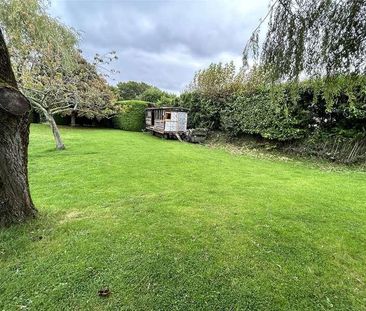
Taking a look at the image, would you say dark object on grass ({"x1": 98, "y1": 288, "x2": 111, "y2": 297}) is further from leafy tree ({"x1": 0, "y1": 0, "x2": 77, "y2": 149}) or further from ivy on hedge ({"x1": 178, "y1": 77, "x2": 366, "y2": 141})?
ivy on hedge ({"x1": 178, "y1": 77, "x2": 366, "y2": 141})

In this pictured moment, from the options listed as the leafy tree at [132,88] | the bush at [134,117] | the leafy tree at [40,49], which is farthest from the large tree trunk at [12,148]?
the leafy tree at [132,88]

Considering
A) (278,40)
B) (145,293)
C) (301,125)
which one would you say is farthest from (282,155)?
(145,293)

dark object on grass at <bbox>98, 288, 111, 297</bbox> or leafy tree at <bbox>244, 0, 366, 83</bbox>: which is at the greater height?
leafy tree at <bbox>244, 0, 366, 83</bbox>

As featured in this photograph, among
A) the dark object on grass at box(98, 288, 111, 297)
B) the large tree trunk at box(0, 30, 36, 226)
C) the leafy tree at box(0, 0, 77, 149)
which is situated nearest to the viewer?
the dark object on grass at box(98, 288, 111, 297)

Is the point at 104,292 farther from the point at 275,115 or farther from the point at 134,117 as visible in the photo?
the point at 134,117

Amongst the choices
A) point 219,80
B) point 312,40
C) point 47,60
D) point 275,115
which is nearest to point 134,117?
point 219,80

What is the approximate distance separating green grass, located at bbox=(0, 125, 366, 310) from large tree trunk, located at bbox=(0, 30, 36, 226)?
0.95ft

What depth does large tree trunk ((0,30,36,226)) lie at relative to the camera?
112 inches

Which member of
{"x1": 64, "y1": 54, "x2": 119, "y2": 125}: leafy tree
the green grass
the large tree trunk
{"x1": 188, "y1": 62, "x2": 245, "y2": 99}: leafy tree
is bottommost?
the green grass

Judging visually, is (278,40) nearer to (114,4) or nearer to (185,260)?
(185,260)

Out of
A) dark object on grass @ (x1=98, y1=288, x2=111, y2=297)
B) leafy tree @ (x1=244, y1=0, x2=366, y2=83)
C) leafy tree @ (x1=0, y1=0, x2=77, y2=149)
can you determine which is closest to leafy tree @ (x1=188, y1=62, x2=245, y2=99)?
leafy tree @ (x1=0, y1=0, x2=77, y2=149)

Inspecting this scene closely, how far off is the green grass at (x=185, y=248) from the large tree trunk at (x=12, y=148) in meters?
0.29

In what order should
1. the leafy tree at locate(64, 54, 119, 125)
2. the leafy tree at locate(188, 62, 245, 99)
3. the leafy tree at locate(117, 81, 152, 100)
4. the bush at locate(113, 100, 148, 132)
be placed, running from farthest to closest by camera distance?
1. the leafy tree at locate(117, 81, 152, 100)
2. the bush at locate(113, 100, 148, 132)
3. the leafy tree at locate(188, 62, 245, 99)
4. the leafy tree at locate(64, 54, 119, 125)

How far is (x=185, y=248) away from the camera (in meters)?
3.27
